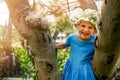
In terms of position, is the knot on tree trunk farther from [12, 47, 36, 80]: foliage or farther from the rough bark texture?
[12, 47, 36, 80]: foliage

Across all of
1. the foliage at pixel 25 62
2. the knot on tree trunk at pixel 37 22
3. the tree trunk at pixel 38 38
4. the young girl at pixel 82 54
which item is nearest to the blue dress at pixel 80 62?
the young girl at pixel 82 54

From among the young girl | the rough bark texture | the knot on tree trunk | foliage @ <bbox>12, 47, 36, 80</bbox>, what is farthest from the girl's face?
foliage @ <bbox>12, 47, 36, 80</bbox>

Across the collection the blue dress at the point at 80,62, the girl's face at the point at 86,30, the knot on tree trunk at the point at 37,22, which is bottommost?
the blue dress at the point at 80,62

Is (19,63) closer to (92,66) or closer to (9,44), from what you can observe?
(9,44)

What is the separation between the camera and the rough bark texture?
1.96 m

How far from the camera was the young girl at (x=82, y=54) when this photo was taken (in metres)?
2.49

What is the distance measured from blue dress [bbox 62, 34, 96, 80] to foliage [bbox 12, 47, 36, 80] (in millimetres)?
3382

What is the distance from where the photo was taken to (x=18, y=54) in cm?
715

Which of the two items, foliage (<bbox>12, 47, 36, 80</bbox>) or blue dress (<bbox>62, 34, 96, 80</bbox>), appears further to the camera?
foliage (<bbox>12, 47, 36, 80</bbox>)

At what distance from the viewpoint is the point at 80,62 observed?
2533mm

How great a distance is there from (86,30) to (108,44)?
382mm

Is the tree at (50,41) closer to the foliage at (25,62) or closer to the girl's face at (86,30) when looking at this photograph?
the girl's face at (86,30)

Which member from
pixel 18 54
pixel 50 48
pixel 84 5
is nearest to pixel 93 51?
pixel 50 48

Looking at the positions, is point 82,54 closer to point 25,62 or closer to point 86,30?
point 86,30
